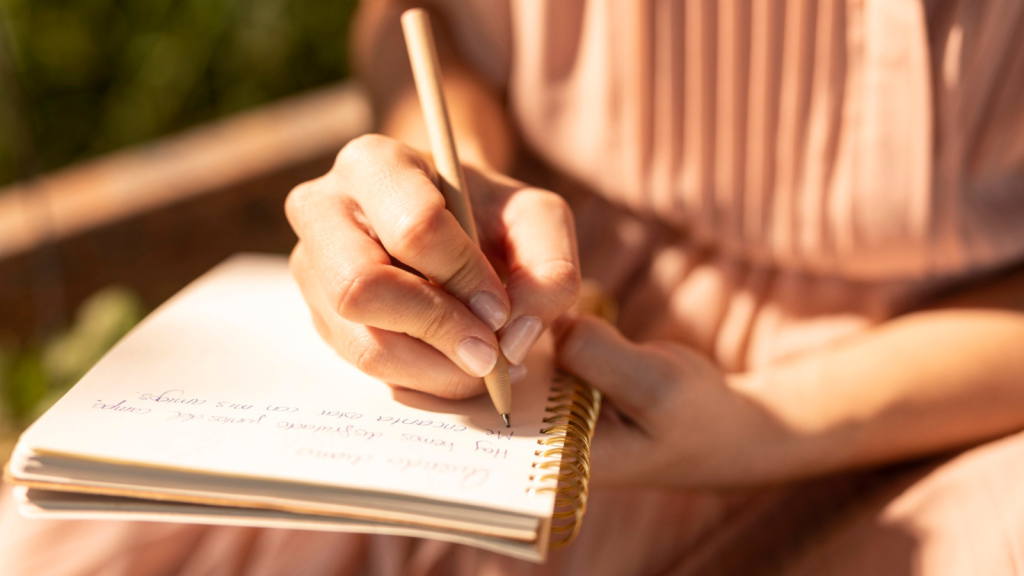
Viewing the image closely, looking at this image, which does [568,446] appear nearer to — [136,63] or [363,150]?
[363,150]

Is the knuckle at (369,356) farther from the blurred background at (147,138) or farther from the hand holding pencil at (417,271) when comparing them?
the blurred background at (147,138)

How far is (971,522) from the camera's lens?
1.58 feet

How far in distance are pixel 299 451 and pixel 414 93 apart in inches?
16.7

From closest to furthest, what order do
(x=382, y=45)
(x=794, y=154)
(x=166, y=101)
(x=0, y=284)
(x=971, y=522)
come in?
(x=971, y=522), (x=794, y=154), (x=382, y=45), (x=0, y=284), (x=166, y=101)

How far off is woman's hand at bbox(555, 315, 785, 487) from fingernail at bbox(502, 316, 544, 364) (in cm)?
6

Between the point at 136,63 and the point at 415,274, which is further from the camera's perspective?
the point at 136,63

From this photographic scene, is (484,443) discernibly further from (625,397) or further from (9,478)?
(9,478)

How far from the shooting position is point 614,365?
487 mm

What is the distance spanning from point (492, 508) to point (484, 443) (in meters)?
0.06

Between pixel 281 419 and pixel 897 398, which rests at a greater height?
pixel 281 419

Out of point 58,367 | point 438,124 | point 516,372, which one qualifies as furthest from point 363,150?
point 58,367

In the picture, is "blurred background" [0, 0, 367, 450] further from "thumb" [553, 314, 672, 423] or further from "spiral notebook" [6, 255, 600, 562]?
"thumb" [553, 314, 672, 423]

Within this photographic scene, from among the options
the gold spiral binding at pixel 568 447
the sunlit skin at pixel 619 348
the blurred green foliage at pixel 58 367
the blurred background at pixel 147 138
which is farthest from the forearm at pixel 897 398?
the blurred background at pixel 147 138

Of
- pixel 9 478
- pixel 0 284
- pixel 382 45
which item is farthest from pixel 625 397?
pixel 0 284
